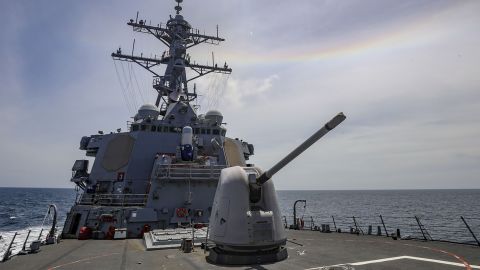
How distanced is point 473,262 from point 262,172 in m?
5.47

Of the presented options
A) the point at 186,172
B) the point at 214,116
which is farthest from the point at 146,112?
the point at 186,172

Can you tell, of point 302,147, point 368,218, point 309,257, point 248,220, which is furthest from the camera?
point 368,218

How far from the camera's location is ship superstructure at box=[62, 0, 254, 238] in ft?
45.3

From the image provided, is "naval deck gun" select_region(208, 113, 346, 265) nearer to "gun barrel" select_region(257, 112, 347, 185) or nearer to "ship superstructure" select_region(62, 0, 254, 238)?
"gun barrel" select_region(257, 112, 347, 185)

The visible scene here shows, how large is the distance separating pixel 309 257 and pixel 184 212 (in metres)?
7.65

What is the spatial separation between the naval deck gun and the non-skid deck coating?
0.36 meters

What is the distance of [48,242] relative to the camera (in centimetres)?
1212

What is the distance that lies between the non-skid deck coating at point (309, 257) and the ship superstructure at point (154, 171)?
2.77 m

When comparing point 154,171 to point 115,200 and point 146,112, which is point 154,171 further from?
point 146,112

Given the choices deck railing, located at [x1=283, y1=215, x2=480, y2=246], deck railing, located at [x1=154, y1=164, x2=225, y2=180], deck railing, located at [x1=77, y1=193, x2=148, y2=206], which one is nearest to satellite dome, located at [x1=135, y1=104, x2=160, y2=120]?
deck railing, located at [x1=154, y1=164, x2=225, y2=180]

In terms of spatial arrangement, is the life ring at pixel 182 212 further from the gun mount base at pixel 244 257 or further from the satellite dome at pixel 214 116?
the satellite dome at pixel 214 116

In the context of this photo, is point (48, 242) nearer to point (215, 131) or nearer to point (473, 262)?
point (215, 131)

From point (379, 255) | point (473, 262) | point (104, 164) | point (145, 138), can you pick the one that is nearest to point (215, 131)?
point (145, 138)

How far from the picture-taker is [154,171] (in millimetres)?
14672
